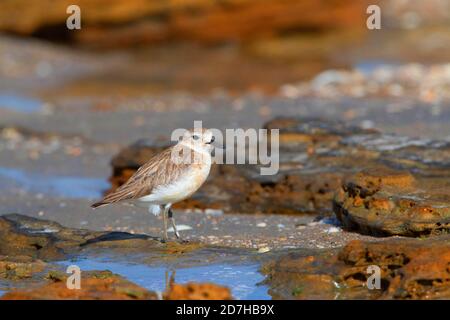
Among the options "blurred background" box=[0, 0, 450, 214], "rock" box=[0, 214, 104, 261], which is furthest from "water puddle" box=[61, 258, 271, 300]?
"blurred background" box=[0, 0, 450, 214]

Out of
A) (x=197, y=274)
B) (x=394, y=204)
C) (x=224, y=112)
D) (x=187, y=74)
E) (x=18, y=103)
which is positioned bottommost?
(x=197, y=274)

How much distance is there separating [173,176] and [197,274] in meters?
1.06

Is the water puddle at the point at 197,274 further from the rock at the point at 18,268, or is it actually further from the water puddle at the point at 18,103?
the water puddle at the point at 18,103

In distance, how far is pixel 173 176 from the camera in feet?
23.4

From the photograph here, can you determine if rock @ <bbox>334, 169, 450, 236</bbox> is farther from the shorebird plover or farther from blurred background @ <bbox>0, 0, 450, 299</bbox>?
the shorebird plover

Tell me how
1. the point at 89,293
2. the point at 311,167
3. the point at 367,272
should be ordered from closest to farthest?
the point at 89,293, the point at 367,272, the point at 311,167

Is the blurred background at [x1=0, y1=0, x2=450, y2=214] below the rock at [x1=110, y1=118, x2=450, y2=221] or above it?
above

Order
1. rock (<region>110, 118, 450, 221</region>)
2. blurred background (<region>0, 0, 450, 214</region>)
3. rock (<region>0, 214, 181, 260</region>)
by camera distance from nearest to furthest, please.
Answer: rock (<region>0, 214, 181, 260</region>), rock (<region>110, 118, 450, 221</region>), blurred background (<region>0, 0, 450, 214</region>)

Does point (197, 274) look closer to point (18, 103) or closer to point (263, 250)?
point (263, 250)

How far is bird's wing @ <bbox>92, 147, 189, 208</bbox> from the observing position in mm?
7152

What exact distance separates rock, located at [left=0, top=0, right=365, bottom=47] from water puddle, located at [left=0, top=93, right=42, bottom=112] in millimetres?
5306

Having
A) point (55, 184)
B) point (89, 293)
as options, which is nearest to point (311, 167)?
point (55, 184)

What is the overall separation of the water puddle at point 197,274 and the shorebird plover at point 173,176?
0.62 m
